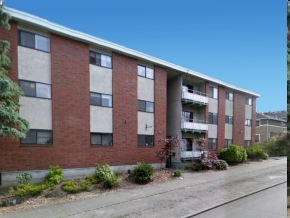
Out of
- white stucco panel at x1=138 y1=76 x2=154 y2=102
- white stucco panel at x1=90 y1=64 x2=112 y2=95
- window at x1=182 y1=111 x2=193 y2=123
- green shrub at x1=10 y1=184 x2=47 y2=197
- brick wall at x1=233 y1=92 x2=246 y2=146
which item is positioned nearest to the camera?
green shrub at x1=10 y1=184 x2=47 y2=197

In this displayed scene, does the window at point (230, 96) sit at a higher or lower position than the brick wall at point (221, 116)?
higher

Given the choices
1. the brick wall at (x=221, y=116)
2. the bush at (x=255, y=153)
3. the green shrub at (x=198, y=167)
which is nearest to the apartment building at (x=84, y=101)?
the green shrub at (x=198, y=167)

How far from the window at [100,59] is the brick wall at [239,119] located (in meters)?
14.4

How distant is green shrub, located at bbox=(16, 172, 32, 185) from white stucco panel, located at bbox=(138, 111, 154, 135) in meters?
7.06

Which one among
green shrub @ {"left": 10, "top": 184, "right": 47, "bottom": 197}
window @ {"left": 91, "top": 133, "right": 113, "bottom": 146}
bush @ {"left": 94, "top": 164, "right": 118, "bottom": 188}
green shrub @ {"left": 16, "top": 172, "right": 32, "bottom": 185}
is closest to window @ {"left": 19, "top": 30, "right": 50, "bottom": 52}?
window @ {"left": 91, "top": 133, "right": 113, "bottom": 146}

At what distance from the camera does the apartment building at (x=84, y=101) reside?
10344 millimetres

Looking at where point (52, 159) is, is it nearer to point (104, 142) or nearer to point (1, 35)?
point (104, 142)

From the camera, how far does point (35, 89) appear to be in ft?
35.0

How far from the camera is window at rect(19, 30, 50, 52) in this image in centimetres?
1045

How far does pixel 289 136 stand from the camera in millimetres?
3436

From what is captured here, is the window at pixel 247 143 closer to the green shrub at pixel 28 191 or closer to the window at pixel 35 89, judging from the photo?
the window at pixel 35 89

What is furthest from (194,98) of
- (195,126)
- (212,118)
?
(212,118)

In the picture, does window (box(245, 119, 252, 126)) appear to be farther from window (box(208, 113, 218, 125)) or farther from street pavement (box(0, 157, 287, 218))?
street pavement (box(0, 157, 287, 218))

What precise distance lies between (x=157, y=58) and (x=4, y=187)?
11.6m
